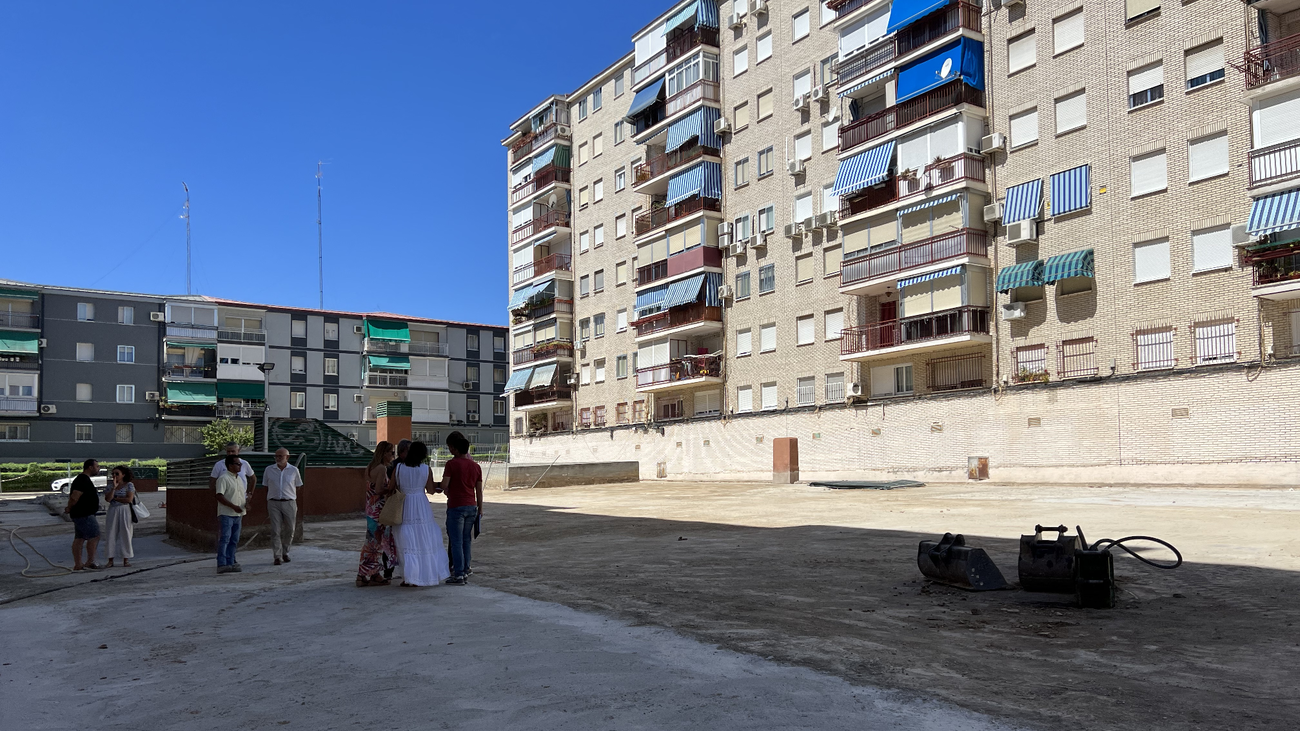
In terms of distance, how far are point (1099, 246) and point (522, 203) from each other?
42112 millimetres

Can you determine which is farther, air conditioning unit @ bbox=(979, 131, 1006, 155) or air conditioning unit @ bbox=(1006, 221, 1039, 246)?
air conditioning unit @ bbox=(979, 131, 1006, 155)

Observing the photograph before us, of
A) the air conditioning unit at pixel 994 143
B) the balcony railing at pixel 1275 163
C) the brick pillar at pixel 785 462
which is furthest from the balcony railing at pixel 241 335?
the balcony railing at pixel 1275 163

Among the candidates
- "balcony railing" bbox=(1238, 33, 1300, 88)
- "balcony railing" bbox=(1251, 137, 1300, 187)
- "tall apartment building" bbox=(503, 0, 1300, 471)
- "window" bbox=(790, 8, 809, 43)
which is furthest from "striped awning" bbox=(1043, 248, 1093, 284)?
"window" bbox=(790, 8, 809, 43)

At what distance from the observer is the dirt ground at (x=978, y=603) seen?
5738 millimetres

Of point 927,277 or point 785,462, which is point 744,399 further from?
point 927,277

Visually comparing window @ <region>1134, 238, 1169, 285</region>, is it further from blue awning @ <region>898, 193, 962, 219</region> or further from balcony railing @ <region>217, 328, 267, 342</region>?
balcony railing @ <region>217, 328, 267, 342</region>

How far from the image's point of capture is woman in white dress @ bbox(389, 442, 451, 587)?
1032 cm

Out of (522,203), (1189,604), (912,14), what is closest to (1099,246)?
(912,14)

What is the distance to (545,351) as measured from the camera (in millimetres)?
61125

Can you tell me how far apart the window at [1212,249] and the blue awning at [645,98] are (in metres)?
30.1

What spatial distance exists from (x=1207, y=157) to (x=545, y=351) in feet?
133

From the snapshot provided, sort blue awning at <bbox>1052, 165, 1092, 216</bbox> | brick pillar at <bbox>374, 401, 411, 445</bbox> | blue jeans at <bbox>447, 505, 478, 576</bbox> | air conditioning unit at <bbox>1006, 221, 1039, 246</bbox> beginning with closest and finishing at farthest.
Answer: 1. blue jeans at <bbox>447, 505, 478, 576</bbox>
2. blue awning at <bbox>1052, 165, 1092, 216</bbox>
3. air conditioning unit at <bbox>1006, 221, 1039, 246</bbox>
4. brick pillar at <bbox>374, 401, 411, 445</bbox>

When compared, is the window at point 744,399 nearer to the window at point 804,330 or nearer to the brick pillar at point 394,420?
the window at point 804,330

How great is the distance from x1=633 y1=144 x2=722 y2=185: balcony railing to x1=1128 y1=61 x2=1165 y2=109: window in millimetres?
21372
